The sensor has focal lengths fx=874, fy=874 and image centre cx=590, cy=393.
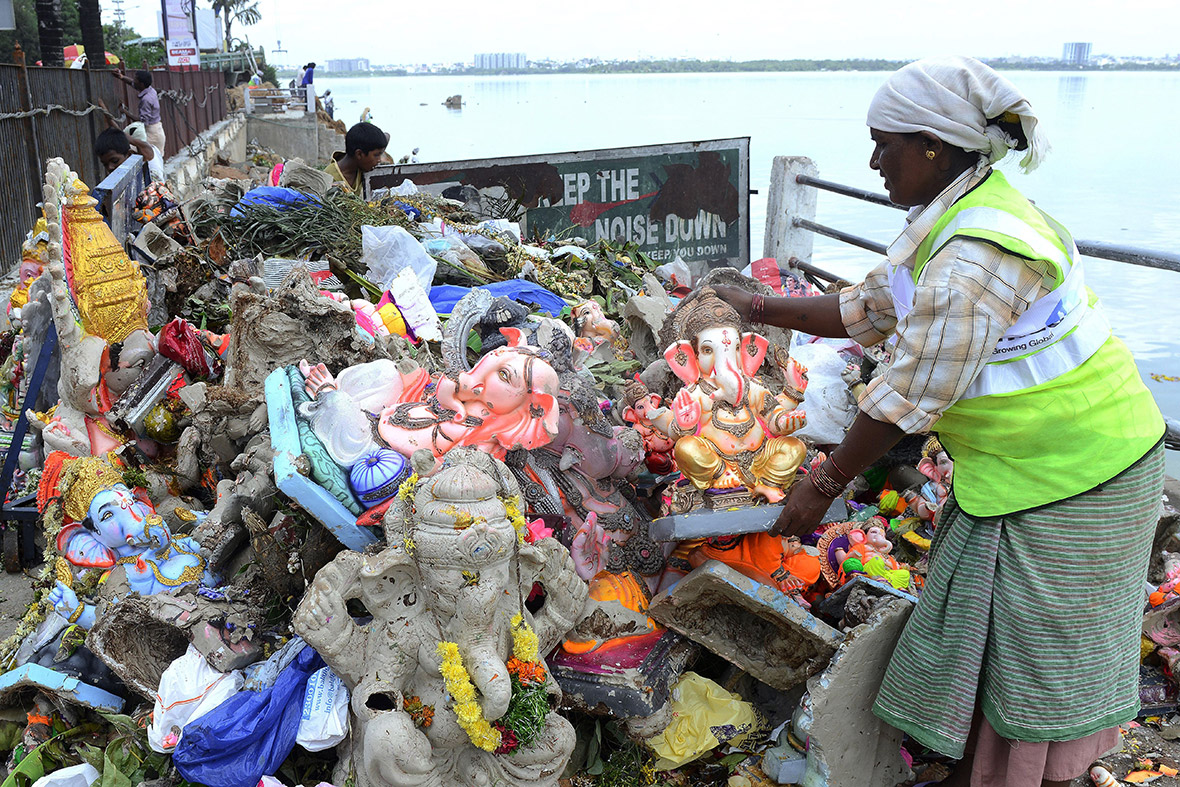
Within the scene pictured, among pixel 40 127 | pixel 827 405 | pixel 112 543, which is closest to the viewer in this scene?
pixel 112 543

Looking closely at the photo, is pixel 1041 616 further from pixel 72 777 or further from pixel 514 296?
pixel 514 296

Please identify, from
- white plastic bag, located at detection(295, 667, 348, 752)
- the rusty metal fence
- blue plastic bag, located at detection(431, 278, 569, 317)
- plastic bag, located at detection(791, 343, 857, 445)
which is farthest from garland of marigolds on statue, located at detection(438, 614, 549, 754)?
the rusty metal fence

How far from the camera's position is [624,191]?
23.1 feet

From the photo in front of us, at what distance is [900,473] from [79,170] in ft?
35.6

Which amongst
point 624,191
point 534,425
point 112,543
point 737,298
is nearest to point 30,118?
point 624,191

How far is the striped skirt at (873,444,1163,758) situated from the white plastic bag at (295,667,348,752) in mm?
1496

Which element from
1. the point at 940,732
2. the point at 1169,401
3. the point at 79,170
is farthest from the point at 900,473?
the point at 79,170

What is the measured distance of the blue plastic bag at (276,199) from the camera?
16.5ft

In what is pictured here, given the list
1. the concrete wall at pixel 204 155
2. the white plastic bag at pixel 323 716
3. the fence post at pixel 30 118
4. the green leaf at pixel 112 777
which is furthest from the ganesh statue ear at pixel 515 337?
the fence post at pixel 30 118

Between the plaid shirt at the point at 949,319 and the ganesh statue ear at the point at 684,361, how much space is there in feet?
2.59

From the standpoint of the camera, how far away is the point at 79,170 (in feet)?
35.0

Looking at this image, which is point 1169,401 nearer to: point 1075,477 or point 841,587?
point 841,587

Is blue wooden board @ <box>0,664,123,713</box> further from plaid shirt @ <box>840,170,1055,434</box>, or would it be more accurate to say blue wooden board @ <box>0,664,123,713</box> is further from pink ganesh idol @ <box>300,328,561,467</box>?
plaid shirt @ <box>840,170,1055,434</box>

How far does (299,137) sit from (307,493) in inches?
928
